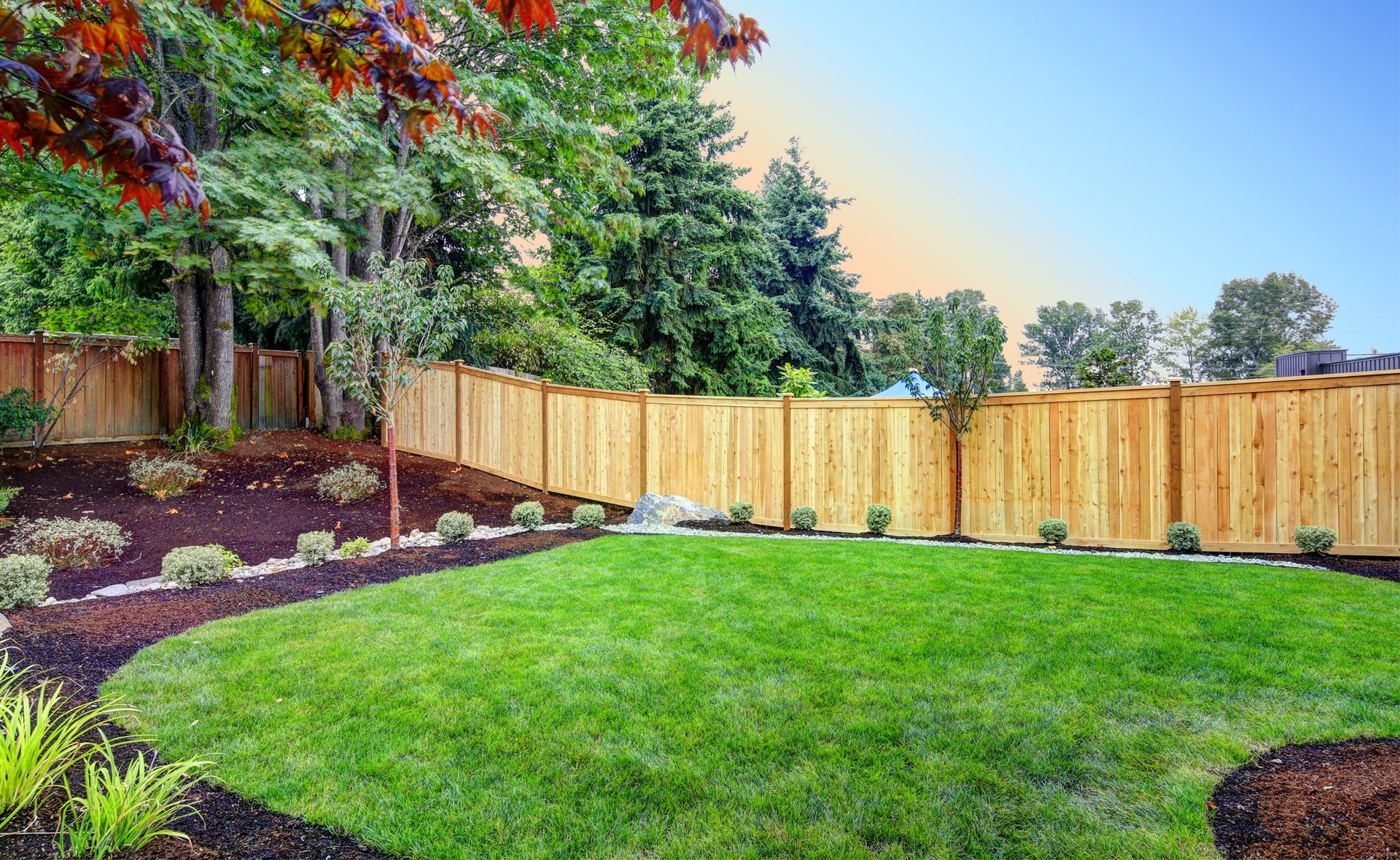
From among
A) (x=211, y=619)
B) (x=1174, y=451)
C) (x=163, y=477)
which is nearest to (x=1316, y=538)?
(x=1174, y=451)

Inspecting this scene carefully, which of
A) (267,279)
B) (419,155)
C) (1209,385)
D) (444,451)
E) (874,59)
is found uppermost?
(874,59)

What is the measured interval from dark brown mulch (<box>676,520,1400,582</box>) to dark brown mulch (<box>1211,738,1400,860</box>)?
4.00m

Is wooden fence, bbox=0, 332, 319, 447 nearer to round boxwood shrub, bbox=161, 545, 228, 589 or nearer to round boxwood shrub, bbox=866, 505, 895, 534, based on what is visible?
round boxwood shrub, bbox=161, 545, 228, 589

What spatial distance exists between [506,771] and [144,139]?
227 centimetres

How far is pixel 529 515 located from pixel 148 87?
6.37m

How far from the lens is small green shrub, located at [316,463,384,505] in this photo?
8.80 m

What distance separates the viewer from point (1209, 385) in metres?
6.62

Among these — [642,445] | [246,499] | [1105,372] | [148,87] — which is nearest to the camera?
[148,87]

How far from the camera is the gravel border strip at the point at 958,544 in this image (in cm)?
614

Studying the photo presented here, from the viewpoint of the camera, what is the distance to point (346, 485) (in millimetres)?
8836

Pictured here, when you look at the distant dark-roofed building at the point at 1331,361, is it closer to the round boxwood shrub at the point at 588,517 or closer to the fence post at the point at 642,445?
the fence post at the point at 642,445

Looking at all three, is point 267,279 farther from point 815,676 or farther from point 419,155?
point 815,676

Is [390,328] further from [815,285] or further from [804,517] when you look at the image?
[815,285]

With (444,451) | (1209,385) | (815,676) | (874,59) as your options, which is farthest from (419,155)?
(1209,385)
